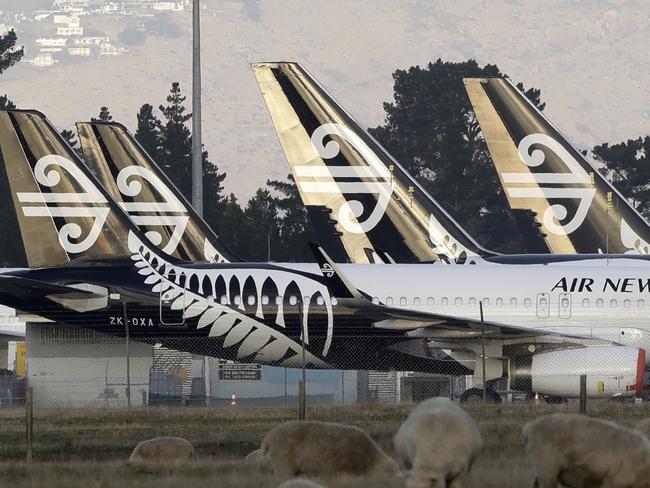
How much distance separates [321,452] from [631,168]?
312 feet

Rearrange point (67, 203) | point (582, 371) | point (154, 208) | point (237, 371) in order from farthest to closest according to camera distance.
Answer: point (154, 208), point (237, 371), point (67, 203), point (582, 371)

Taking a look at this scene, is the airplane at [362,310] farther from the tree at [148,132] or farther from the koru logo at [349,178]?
the tree at [148,132]

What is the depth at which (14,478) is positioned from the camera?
20.1 metres

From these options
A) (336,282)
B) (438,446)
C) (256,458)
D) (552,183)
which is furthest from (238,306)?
(438,446)

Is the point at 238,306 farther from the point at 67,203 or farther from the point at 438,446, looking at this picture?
the point at 438,446

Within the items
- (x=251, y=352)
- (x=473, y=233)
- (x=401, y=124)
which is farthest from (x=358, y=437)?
(x=401, y=124)

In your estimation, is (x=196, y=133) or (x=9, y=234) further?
(x=9, y=234)

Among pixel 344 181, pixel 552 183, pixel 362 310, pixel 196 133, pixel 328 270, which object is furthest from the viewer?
pixel 196 133

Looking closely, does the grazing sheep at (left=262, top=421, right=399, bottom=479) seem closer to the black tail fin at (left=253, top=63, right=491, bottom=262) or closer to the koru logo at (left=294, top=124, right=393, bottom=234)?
the black tail fin at (left=253, top=63, right=491, bottom=262)

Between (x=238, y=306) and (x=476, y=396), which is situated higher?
(x=238, y=306)

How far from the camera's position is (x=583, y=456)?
50.8ft

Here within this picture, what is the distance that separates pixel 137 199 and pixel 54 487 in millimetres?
27365

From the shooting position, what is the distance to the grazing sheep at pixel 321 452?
17750 mm

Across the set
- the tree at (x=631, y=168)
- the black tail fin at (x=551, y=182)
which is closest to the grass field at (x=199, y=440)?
the black tail fin at (x=551, y=182)
